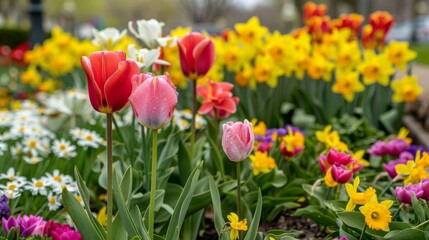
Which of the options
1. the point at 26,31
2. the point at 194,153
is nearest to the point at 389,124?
the point at 194,153

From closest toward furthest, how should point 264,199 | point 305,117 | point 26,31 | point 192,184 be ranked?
1. point 192,184
2. point 264,199
3. point 305,117
4. point 26,31

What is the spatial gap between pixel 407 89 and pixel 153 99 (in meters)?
2.84

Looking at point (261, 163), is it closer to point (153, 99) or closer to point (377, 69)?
point (153, 99)

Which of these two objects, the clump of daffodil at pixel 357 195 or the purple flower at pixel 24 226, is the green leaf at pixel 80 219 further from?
the clump of daffodil at pixel 357 195

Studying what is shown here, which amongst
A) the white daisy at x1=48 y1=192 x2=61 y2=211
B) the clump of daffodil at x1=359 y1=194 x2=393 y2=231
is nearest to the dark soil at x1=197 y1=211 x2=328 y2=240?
the white daisy at x1=48 y1=192 x2=61 y2=211

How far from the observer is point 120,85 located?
1642mm

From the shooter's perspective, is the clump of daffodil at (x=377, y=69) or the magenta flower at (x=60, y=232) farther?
the clump of daffodil at (x=377, y=69)

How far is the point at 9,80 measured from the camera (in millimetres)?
8102

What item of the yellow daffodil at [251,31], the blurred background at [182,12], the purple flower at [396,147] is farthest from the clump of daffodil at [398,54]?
the blurred background at [182,12]

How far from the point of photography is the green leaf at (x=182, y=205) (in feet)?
A: 5.87

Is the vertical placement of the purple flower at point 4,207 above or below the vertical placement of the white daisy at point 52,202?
above

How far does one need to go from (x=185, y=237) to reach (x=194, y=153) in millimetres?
528

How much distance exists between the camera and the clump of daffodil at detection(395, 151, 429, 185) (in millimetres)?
2137

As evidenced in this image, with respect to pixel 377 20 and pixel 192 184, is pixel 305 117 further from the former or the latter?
pixel 192 184
